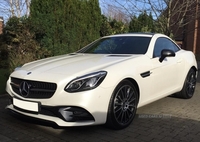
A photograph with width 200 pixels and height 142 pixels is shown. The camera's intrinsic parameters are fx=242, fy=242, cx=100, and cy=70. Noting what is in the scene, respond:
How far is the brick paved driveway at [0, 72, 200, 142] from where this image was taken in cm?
327

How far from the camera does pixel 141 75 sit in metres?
3.80

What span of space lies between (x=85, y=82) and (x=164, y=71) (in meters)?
1.80

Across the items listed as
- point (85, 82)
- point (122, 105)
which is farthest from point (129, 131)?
point (85, 82)

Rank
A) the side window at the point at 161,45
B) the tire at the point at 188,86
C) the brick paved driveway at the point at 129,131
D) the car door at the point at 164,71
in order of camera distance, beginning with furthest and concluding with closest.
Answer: the tire at the point at 188,86, the side window at the point at 161,45, the car door at the point at 164,71, the brick paved driveway at the point at 129,131

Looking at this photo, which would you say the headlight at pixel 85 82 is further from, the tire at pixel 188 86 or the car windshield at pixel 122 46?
the tire at pixel 188 86

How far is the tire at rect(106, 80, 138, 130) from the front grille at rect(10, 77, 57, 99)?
83cm

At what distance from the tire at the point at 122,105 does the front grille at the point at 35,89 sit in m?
0.83

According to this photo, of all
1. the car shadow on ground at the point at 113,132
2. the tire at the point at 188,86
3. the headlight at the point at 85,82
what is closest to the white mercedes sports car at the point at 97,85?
the headlight at the point at 85,82

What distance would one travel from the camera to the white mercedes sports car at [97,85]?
308 cm

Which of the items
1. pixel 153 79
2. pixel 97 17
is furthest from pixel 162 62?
pixel 97 17

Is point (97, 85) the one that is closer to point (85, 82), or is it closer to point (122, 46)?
point (85, 82)

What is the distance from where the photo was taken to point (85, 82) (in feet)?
10.3

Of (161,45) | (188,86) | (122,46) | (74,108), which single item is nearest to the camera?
(74,108)

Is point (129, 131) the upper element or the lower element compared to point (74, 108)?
lower
